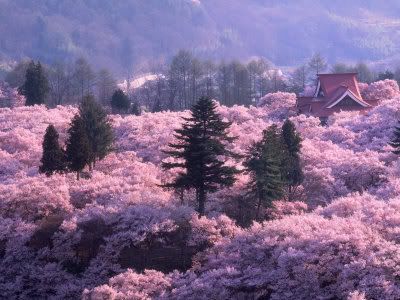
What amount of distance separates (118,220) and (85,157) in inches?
328

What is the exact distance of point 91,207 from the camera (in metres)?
29.2

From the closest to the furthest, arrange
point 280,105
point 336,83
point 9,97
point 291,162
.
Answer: point 291,162, point 336,83, point 280,105, point 9,97

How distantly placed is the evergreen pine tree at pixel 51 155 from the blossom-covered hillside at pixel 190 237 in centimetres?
90

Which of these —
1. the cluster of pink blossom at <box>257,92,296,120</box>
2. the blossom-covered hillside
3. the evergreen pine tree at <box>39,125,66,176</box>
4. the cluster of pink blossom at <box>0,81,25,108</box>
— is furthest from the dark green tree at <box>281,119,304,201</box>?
the cluster of pink blossom at <box>0,81,25,108</box>

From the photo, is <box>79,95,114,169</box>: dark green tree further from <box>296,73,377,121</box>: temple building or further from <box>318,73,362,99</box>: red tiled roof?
<box>318,73,362,99</box>: red tiled roof

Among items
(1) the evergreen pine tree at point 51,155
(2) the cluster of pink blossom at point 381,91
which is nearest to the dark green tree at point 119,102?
(2) the cluster of pink blossom at point 381,91

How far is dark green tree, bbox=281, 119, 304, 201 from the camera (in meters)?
33.2

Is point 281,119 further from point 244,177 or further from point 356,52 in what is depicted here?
point 356,52

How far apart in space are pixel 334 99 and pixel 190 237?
138 feet

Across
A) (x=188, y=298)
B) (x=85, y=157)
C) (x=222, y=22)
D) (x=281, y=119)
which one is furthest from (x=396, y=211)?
(x=222, y=22)

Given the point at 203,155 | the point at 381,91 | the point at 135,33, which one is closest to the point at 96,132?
the point at 203,155

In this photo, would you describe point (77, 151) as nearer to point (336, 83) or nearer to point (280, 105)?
point (280, 105)

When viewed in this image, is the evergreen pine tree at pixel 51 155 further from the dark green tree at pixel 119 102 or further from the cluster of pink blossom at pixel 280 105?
the dark green tree at pixel 119 102

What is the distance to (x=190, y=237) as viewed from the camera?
2622 centimetres
